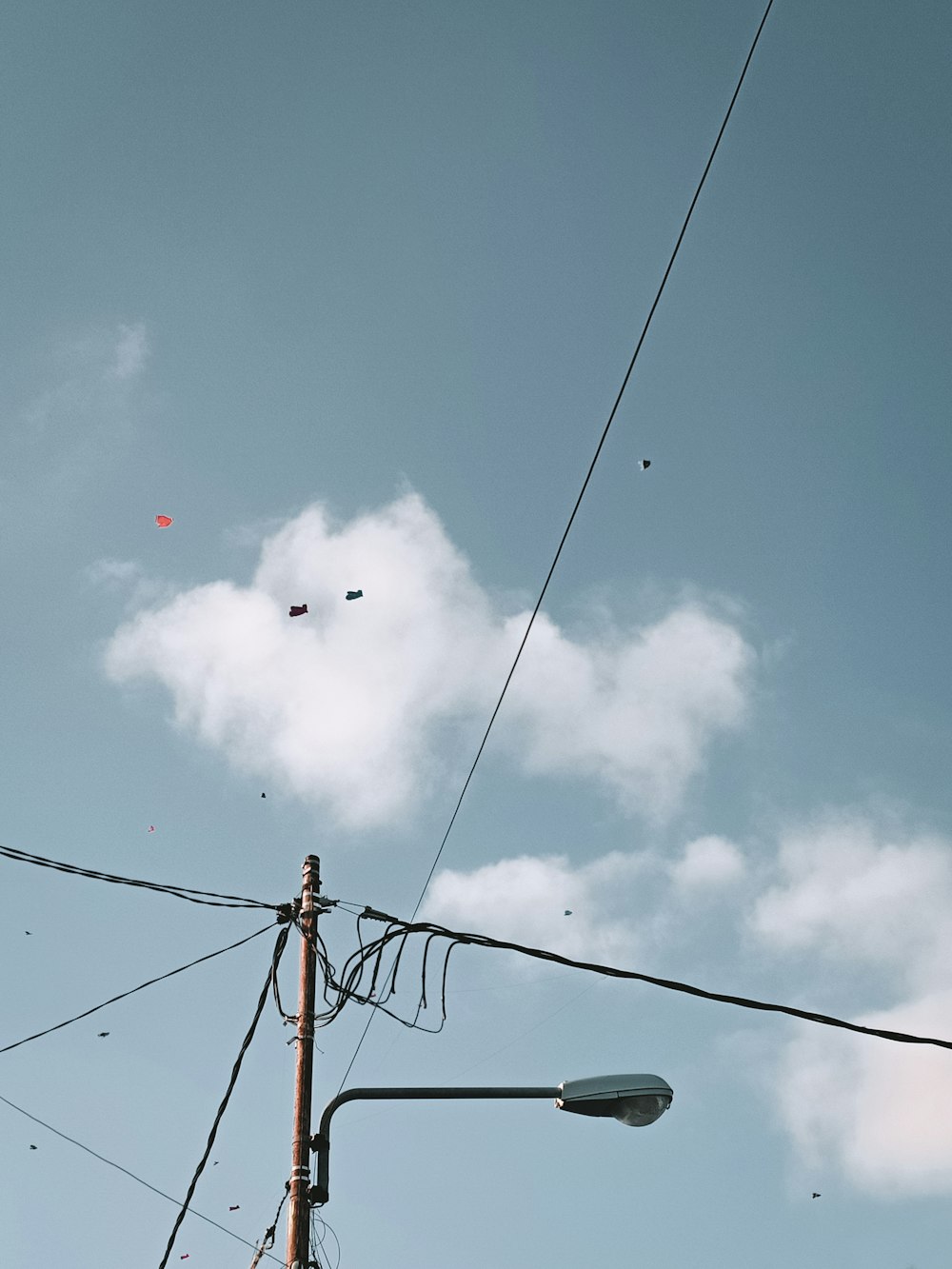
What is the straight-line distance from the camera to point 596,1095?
595 centimetres

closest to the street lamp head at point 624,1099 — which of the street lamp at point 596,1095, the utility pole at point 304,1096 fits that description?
the street lamp at point 596,1095

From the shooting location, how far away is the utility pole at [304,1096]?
6.21 meters

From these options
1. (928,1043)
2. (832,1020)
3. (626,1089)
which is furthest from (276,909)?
(928,1043)

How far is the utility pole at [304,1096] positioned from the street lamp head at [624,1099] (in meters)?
1.64

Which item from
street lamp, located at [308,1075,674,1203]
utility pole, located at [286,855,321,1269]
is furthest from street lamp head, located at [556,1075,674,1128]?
utility pole, located at [286,855,321,1269]

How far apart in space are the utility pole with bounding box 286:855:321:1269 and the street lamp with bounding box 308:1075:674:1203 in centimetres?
72

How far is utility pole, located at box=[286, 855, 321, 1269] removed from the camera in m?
6.21

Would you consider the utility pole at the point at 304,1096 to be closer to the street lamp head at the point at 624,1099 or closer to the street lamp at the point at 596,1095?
the street lamp at the point at 596,1095

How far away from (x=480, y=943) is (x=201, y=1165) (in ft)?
8.52

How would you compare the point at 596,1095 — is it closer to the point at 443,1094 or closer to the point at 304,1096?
the point at 443,1094

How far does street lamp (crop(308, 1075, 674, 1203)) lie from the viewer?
5938mm

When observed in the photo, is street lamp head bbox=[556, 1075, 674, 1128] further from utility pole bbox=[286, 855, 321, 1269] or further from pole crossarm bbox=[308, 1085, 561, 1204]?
utility pole bbox=[286, 855, 321, 1269]

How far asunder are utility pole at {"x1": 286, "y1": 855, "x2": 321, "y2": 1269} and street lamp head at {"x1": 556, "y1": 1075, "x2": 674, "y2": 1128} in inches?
64.5

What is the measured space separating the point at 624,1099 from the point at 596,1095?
157 mm
